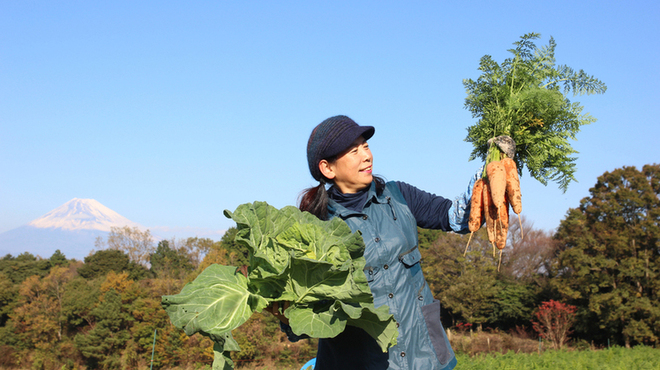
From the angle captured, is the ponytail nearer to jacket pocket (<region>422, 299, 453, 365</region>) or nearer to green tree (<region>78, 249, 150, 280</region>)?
jacket pocket (<region>422, 299, 453, 365</region>)

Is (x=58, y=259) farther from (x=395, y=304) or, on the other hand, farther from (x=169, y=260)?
(x=395, y=304)

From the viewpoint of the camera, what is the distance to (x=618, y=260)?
2527 centimetres

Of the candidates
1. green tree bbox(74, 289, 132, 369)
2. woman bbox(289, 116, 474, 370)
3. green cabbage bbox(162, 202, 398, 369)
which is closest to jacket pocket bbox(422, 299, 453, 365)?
woman bbox(289, 116, 474, 370)

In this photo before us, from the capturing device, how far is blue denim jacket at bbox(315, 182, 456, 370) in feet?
8.28

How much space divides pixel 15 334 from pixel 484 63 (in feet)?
122

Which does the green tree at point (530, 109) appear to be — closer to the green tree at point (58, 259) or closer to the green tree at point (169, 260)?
the green tree at point (169, 260)

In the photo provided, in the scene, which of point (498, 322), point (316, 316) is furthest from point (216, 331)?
point (498, 322)

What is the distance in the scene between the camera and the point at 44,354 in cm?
2911

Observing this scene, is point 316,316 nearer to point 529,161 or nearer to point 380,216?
point 380,216

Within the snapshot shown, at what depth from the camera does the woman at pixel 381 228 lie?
2.55 meters

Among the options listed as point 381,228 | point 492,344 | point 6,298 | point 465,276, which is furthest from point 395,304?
point 6,298

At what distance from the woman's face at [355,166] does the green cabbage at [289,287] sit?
58cm

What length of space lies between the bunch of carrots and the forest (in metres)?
18.5

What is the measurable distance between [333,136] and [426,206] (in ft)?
2.67
